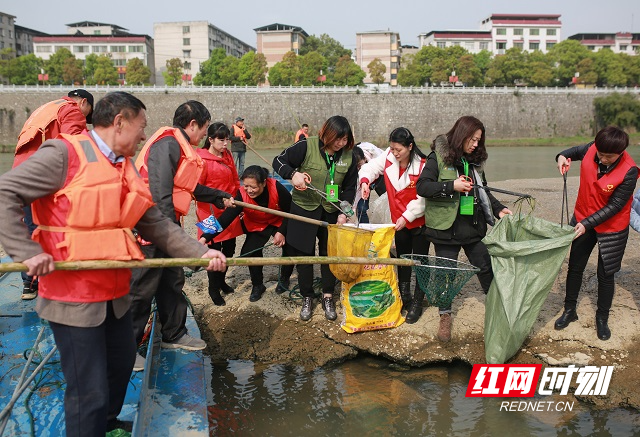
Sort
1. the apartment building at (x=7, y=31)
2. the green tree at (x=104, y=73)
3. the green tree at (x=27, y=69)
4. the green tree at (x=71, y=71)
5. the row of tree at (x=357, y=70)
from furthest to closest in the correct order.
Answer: the apartment building at (x=7, y=31) < the row of tree at (x=357, y=70) < the green tree at (x=27, y=69) < the green tree at (x=104, y=73) < the green tree at (x=71, y=71)

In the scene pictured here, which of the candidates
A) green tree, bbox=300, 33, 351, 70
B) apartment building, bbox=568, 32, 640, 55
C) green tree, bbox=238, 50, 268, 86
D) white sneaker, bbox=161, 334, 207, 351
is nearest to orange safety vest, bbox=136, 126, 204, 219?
white sneaker, bbox=161, 334, 207, 351

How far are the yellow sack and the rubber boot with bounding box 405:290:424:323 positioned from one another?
16 cm

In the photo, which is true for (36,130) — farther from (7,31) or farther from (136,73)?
(7,31)

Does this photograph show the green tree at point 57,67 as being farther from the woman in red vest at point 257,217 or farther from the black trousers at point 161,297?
the black trousers at point 161,297

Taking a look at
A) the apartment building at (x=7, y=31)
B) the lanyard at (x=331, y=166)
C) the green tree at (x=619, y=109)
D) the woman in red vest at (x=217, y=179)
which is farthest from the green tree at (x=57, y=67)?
the lanyard at (x=331, y=166)

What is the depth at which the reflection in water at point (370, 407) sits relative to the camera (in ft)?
12.3

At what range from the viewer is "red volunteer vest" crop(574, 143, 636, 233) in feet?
14.1

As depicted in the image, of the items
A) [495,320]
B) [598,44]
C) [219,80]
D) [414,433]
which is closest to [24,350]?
[414,433]

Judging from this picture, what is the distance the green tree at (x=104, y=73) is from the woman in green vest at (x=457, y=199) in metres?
55.2

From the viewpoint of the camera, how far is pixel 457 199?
14.4 ft

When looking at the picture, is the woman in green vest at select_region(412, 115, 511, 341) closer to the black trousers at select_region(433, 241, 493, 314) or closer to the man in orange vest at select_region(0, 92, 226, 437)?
the black trousers at select_region(433, 241, 493, 314)

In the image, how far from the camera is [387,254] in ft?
15.0

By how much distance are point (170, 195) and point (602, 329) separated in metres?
3.50

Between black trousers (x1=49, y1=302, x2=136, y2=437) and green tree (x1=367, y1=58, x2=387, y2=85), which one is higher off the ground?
green tree (x1=367, y1=58, x2=387, y2=85)
